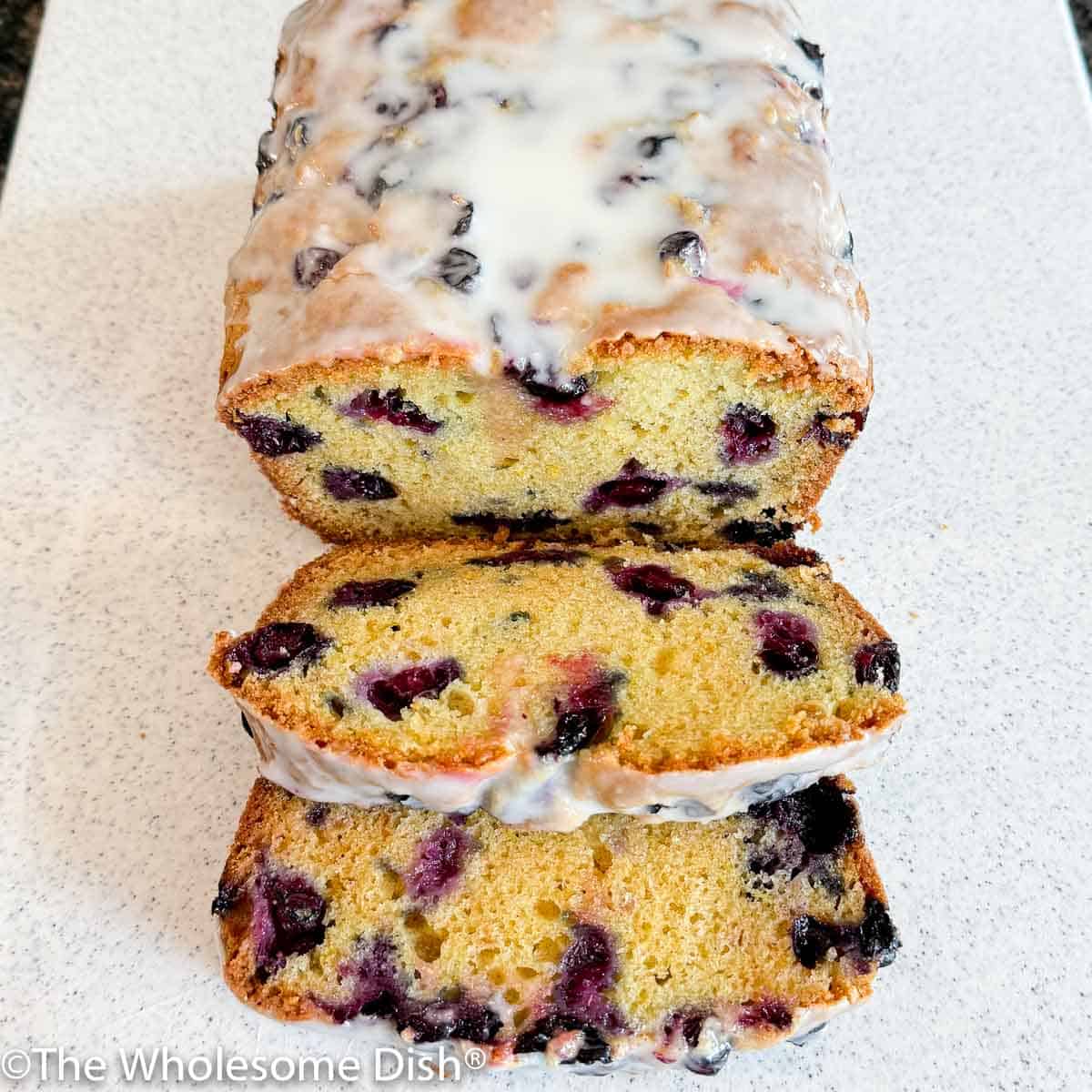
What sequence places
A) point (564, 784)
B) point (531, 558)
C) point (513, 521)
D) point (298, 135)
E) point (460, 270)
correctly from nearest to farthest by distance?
point (564, 784) → point (460, 270) → point (298, 135) → point (531, 558) → point (513, 521)

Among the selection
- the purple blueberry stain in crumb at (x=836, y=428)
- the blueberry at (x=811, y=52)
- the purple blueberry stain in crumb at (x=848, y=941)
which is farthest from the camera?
the blueberry at (x=811, y=52)

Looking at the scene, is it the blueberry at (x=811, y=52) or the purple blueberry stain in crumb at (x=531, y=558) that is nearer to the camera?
the purple blueberry stain in crumb at (x=531, y=558)

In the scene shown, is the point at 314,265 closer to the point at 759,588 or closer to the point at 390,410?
the point at 390,410

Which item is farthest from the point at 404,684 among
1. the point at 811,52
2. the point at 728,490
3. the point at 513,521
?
the point at 811,52

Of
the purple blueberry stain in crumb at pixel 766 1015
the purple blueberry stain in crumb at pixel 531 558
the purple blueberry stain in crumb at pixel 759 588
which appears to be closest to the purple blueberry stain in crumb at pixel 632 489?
the purple blueberry stain in crumb at pixel 531 558

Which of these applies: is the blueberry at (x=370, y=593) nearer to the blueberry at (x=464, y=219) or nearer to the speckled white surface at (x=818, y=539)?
the speckled white surface at (x=818, y=539)

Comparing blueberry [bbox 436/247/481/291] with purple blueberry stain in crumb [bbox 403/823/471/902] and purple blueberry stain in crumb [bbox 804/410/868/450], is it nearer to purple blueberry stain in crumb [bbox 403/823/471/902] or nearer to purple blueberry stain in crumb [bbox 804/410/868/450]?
purple blueberry stain in crumb [bbox 804/410/868/450]
